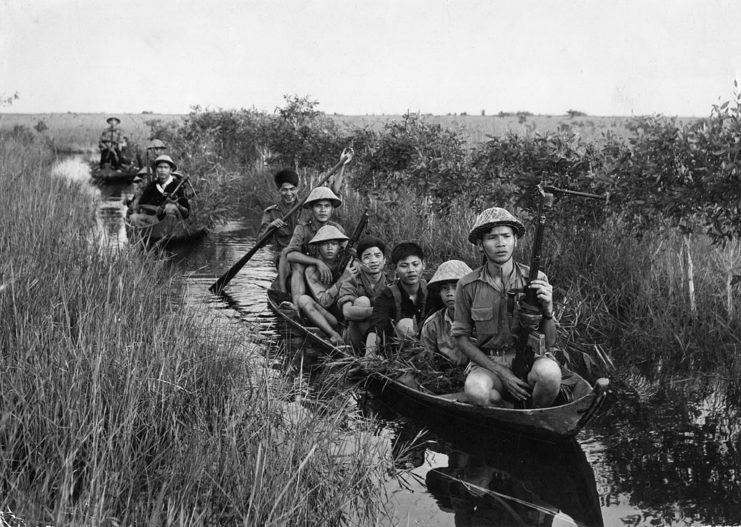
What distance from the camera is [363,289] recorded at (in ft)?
26.7

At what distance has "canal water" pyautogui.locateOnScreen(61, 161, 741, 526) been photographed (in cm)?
478

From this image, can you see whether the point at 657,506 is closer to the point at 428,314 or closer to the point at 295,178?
the point at 428,314

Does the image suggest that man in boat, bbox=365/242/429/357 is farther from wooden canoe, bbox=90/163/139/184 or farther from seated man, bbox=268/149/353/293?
wooden canoe, bbox=90/163/139/184

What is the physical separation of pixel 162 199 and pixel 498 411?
12.0 meters

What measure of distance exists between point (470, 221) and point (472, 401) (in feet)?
18.9

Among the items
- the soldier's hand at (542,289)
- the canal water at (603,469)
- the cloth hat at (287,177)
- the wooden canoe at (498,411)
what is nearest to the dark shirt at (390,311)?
the wooden canoe at (498,411)

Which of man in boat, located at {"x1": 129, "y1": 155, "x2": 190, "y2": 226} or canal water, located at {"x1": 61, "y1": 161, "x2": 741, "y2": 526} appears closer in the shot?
canal water, located at {"x1": 61, "y1": 161, "x2": 741, "y2": 526}

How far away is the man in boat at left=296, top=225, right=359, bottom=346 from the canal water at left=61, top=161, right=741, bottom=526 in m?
2.00

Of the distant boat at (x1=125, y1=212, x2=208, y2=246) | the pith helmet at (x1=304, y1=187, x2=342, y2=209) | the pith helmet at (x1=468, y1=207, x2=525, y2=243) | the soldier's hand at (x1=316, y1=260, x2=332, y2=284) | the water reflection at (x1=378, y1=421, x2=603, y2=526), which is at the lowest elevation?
the water reflection at (x1=378, y1=421, x2=603, y2=526)

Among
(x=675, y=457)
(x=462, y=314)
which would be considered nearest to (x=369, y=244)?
(x=462, y=314)

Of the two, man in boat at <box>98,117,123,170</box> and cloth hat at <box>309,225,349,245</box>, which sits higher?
man in boat at <box>98,117,123,170</box>

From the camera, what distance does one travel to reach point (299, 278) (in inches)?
387

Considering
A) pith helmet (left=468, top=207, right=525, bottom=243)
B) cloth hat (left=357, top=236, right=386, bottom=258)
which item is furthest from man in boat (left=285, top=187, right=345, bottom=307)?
pith helmet (left=468, top=207, right=525, bottom=243)

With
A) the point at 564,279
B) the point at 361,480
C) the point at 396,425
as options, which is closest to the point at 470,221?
the point at 564,279
